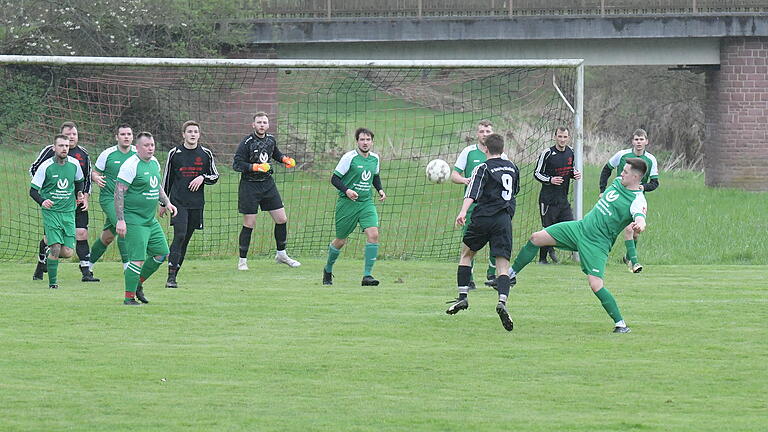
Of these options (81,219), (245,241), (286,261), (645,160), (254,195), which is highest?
(645,160)

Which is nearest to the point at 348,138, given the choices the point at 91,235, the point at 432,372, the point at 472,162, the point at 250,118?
the point at 250,118

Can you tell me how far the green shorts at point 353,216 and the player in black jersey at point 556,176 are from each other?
265cm

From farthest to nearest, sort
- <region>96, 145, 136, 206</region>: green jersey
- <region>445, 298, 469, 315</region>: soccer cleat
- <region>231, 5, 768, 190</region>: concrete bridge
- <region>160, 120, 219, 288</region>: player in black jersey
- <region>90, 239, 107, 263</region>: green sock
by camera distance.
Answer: <region>231, 5, 768, 190</region>: concrete bridge → <region>90, 239, 107, 263</region>: green sock → <region>96, 145, 136, 206</region>: green jersey → <region>160, 120, 219, 288</region>: player in black jersey → <region>445, 298, 469, 315</region>: soccer cleat

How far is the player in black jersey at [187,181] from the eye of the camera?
44.5 ft

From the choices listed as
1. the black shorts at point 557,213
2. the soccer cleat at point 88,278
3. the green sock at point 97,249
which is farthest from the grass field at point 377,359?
the black shorts at point 557,213

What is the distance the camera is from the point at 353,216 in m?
13.8

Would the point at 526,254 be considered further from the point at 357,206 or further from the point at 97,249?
the point at 97,249

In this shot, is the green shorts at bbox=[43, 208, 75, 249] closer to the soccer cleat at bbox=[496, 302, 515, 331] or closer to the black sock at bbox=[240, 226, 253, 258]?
the black sock at bbox=[240, 226, 253, 258]

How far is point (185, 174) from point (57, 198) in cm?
144

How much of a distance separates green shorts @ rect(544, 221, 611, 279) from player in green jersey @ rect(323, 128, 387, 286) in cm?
349

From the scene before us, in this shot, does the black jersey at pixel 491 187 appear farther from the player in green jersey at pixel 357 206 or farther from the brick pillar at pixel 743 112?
the brick pillar at pixel 743 112

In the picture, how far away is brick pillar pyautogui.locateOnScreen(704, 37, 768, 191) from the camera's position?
3247cm

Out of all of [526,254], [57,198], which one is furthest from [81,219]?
[526,254]

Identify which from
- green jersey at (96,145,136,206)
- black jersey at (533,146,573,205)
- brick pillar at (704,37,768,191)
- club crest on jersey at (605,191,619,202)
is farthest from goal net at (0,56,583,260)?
brick pillar at (704,37,768,191)
